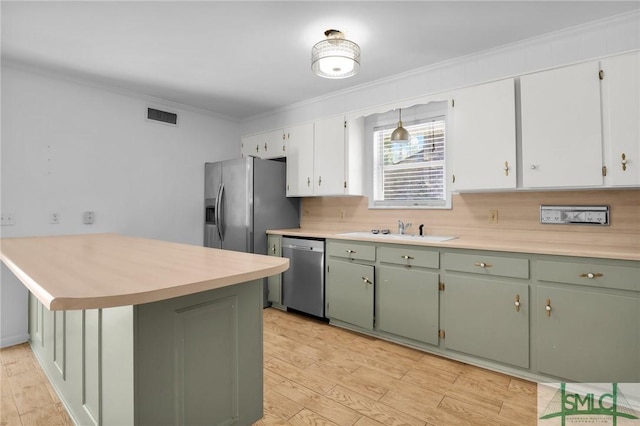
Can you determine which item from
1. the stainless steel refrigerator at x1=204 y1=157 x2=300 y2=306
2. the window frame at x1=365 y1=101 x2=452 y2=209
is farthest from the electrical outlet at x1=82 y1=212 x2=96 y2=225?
the window frame at x1=365 y1=101 x2=452 y2=209

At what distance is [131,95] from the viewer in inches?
145

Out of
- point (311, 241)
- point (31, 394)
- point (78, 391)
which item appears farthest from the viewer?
point (311, 241)

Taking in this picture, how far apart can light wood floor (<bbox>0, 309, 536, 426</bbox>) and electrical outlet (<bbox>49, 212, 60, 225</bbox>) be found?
1109 mm

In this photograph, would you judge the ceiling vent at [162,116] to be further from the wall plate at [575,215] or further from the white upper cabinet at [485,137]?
the wall plate at [575,215]

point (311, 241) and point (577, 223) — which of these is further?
point (311, 241)

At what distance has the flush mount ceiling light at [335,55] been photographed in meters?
2.33

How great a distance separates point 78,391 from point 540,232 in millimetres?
3138

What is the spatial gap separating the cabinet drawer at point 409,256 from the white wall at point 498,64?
58.0 inches

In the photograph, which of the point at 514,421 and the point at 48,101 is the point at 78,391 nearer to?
the point at 514,421

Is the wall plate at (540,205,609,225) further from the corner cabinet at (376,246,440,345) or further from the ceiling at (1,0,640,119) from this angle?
the ceiling at (1,0,640,119)

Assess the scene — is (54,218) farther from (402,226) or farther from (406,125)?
(406,125)

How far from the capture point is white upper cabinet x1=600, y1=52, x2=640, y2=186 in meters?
2.10

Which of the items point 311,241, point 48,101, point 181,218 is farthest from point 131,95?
point 311,241

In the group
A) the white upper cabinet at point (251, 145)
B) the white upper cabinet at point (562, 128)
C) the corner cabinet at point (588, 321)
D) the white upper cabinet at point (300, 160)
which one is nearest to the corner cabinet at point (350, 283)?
the white upper cabinet at point (300, 160)
